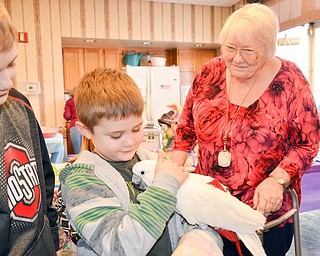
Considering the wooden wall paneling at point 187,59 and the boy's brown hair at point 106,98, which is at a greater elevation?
the wooden wall paneling at point 187,59

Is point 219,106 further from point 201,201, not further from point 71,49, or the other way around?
point 71,49

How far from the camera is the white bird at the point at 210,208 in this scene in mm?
759

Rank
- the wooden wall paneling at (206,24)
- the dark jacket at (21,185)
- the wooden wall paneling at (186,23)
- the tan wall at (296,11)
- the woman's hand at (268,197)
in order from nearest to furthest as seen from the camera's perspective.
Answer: the dark jacket at (21,185) < the woman's hand at (268,197) < the tan wall at (296,11) < the wooden wall paneling at (186,23) < the wooden wall paneling at (206,24)

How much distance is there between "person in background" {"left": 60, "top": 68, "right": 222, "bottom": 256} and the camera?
0.66 metres

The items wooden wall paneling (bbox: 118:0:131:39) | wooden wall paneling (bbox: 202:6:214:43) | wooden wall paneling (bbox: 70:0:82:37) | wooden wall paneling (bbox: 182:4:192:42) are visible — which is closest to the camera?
wooden wall paneling (bbox: 70:0:82:37)

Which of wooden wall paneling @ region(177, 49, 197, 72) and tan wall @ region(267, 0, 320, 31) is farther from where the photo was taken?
wooden wall paneling @ region(177, 49, 197, 72)

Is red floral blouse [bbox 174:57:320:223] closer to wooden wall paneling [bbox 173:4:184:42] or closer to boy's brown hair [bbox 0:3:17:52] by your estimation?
boy's brown hair [bbox 0:3:17:52]

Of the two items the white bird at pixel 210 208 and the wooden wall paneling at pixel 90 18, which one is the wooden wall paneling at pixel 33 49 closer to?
the wooden wall paneling at pixel 90 18

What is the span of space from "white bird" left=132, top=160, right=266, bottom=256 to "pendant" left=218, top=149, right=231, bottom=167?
328mm

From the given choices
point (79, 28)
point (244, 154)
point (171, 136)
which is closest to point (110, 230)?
point (244, 154)

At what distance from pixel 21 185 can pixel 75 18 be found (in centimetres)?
471

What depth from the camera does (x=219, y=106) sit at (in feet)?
3.94

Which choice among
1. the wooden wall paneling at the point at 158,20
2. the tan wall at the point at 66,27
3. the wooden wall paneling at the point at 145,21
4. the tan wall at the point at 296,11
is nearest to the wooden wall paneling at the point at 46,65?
the tan wall at the point at 66,27

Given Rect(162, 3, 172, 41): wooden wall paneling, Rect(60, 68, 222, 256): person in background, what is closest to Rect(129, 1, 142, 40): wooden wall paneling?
Rect(162, 3, 172, 41): wooden wall paneling
